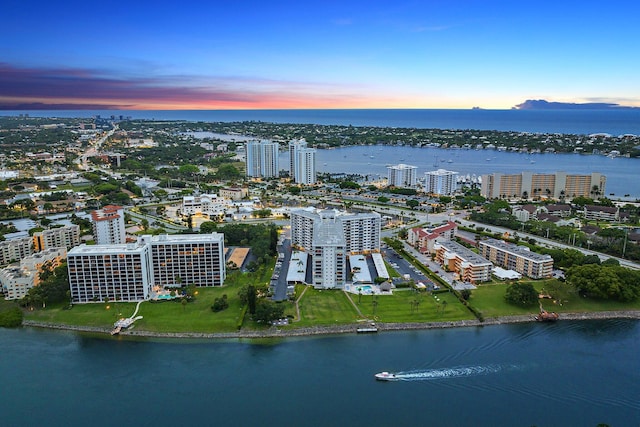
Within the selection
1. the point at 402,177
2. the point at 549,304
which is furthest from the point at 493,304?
the point at 402,177

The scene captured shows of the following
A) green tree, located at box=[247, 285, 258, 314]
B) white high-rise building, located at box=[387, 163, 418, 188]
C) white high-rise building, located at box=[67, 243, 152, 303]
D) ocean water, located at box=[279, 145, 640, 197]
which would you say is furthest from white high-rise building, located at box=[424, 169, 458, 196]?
white high-rise building, located at box=[67, 243, 152, 303]

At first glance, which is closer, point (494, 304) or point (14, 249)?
point (494, 304)

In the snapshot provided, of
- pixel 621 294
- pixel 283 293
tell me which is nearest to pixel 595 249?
pixel 621 294

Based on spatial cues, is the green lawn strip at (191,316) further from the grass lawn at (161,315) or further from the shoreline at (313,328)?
the shoreline at (313,328)

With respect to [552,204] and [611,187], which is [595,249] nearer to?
[552,204]

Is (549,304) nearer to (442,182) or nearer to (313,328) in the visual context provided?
(313,328)

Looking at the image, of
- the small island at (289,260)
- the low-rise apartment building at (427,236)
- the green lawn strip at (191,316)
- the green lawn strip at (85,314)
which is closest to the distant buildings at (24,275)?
the small island at (289,260)

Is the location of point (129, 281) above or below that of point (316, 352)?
above
